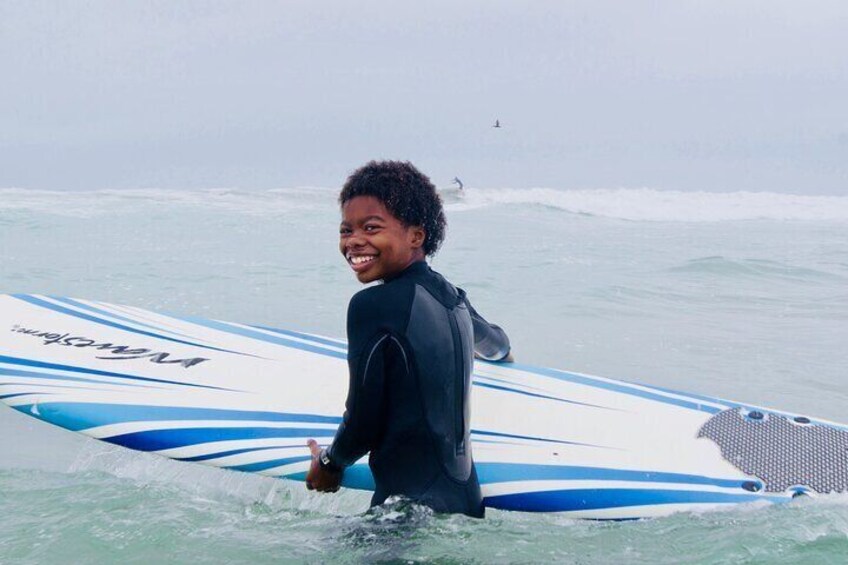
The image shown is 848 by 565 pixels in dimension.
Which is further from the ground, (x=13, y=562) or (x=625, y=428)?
(x=625, y=428)

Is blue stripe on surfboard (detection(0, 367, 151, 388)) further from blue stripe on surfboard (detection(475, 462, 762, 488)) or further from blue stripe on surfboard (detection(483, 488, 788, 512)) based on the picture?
blue stripe on surfboard (detection(483, 488, 788, 512))

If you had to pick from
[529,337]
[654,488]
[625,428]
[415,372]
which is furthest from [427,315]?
[529,337]

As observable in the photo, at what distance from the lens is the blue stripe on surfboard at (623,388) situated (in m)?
3.51

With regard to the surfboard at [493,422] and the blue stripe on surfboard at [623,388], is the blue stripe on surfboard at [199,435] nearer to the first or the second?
the surfboard at [493,422]

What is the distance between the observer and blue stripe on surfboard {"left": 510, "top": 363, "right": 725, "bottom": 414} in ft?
11.5

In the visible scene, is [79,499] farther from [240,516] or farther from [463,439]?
[463,439]

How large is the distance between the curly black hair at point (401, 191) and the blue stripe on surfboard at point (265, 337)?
1.60 m

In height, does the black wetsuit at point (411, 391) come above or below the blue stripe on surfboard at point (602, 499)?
above

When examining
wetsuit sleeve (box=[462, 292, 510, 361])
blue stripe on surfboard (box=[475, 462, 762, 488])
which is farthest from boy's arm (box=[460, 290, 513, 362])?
blue stripe on surfboard (box=[475, 462, 762, 488])

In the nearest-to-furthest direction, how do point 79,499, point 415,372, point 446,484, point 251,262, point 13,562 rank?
point 415,372, point 446,484, point 13,562, point 79,499, point 251,262

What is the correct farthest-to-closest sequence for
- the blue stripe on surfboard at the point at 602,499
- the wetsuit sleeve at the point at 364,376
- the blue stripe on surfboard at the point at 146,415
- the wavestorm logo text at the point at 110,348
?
the wavestorm logo text at the point at 110,348 → the blue stripe on surfboard at the point at 146,415 → the blue stripe on surfboard at the point at 602,499 → the wetsuit sleeve at the point at 364,376

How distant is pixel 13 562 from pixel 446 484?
129 centimetres

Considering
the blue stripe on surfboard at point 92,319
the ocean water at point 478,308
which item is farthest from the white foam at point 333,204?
the blue stripe on surfboard at point 92,319

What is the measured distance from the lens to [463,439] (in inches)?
93.8
